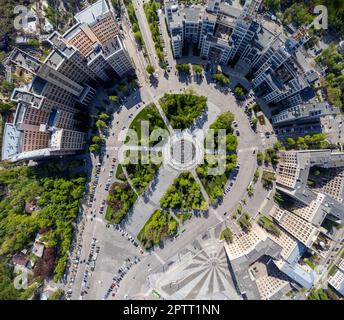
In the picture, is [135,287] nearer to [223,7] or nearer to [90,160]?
[90,160]

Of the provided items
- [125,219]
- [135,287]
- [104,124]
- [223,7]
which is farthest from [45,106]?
[135,287]

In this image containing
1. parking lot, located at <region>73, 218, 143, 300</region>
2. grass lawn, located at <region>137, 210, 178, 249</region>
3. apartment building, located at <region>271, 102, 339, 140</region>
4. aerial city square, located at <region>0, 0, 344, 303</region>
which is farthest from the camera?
parking lot, located at <region>73, 218, 143, 300</region>

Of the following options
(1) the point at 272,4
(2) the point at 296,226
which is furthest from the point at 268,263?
(1) the point at 272,4

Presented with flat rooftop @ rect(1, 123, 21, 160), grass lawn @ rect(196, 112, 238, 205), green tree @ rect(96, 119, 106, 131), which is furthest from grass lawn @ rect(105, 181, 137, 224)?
flat rooftop @ rect(1, 123, 21, 160)

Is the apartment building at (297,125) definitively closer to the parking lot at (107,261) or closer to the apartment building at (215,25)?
the apartment building at (215,25)

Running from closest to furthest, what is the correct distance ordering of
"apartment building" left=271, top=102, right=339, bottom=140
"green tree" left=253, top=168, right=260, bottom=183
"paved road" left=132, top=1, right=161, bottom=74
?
1. "apartment building" left=271, top=102, right=339, bottom=140
2. "green tree" left=253, top=168, right=260, bottom=183
3. "paved road" left=132, top=1, right=161, bottom=74

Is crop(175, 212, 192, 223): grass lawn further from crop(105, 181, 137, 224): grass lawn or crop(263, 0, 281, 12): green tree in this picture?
crop(263, 0, 281, 12): green tree
